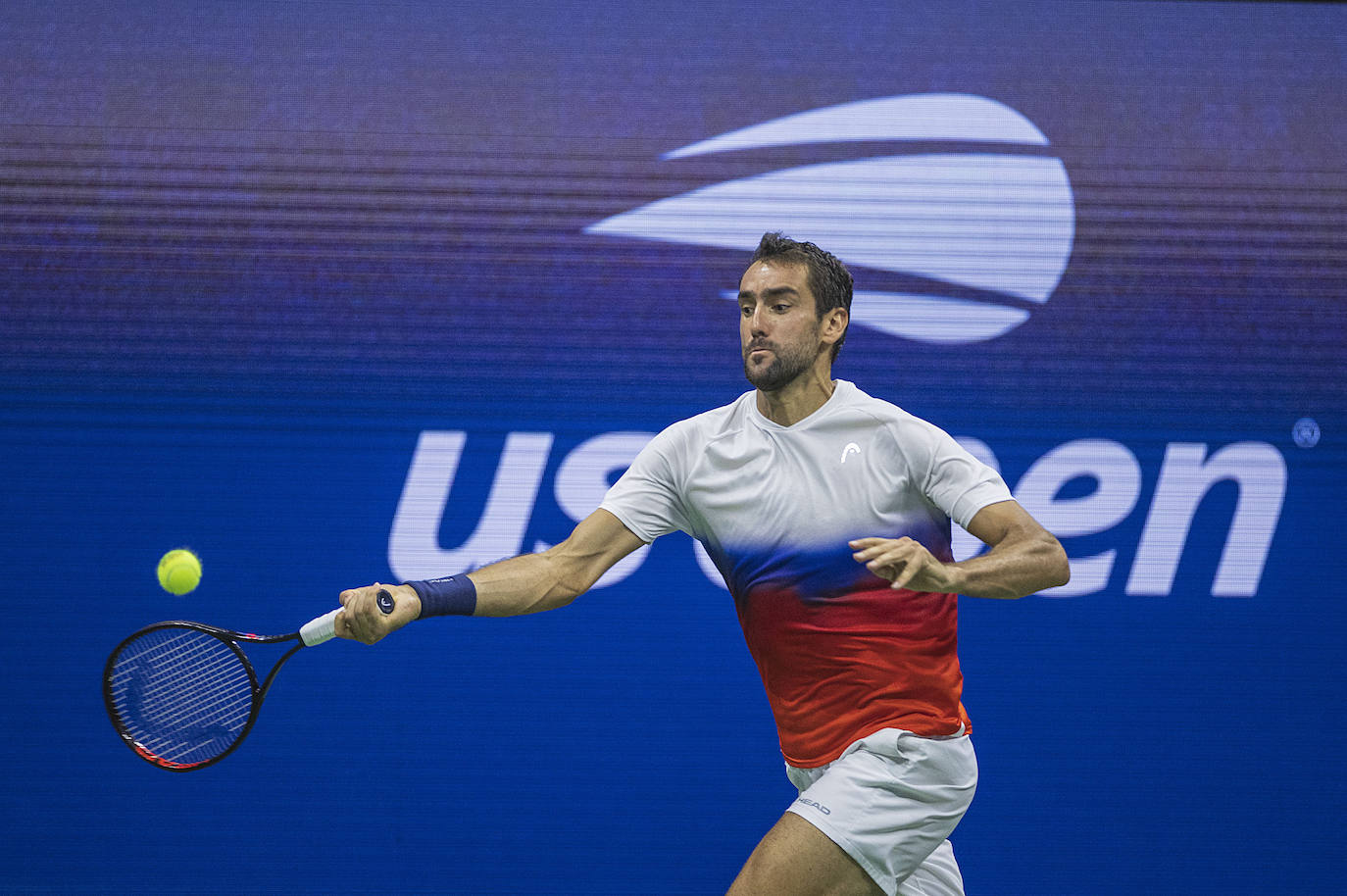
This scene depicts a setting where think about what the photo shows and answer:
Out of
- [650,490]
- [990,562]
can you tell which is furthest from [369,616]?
[990,562]

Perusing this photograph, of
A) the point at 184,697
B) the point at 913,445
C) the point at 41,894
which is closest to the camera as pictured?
the point at 913,445

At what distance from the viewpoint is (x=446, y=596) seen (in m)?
2.34

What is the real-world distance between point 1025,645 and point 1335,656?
38.8 inches

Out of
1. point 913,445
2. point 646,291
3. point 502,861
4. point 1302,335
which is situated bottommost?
point 502,861

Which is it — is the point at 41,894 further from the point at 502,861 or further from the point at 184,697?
the point at 502,861

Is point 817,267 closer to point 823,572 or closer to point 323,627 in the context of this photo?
point 823,572

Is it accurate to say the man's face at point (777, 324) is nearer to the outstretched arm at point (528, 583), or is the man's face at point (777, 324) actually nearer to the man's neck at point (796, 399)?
the man's neck at point (796, 399)

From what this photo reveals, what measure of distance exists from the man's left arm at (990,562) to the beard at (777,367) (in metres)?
0.50

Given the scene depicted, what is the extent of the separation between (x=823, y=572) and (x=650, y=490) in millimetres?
435

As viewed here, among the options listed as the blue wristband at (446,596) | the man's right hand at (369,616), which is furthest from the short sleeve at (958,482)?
the man's right hand at (369,616)

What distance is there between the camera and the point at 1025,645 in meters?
3.56

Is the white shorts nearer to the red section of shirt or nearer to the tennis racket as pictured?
the red section of shirt

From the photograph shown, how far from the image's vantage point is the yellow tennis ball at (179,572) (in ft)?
11.1

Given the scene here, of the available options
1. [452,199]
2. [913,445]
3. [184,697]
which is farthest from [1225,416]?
[184,697]
